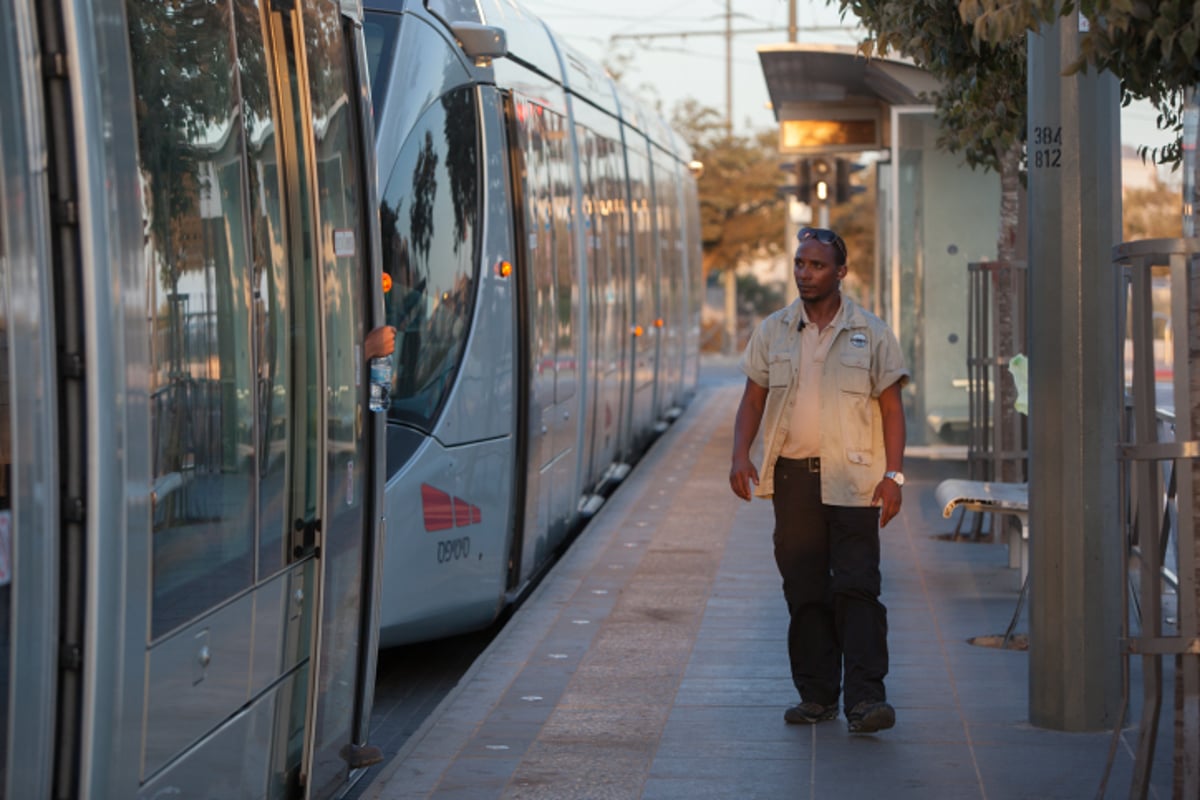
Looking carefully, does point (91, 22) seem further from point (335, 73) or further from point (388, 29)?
point (388, 29)

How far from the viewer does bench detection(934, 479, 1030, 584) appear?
974cm

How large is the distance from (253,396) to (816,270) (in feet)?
9.06

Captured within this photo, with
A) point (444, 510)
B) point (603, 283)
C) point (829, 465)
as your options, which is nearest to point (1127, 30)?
point (829, 465)

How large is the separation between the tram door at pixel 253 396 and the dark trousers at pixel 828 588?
1.75 metres

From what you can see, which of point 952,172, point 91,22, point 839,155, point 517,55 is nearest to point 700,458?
point 952,172

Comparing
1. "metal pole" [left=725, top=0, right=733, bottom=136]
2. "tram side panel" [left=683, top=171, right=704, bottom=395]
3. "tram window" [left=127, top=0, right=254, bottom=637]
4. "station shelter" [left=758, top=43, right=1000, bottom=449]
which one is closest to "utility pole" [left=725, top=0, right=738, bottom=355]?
"metal pole" [left=725, top=0, right=733, bottom=136]

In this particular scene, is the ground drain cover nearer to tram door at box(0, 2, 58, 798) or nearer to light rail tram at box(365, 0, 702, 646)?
light rail tram at box(365, 0, 702, 646)

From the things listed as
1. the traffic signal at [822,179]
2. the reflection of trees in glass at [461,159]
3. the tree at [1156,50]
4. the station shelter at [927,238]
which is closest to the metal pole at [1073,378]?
the tree at [1156,50]

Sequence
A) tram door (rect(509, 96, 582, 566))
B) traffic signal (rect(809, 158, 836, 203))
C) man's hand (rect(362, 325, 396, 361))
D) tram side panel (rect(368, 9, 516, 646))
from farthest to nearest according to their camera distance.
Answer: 1. traffic signal (rect(809, 158, 836, 203))
2. tram door (rect(509, 96, 582, 566))
3. tram side panel (rect(368, 9, 516, 646))
4. man's hand (rect(362, 325, 396, 361))

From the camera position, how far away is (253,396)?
4.94 m

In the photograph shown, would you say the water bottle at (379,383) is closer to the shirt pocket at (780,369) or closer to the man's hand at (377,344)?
the man's hand at (377,344)

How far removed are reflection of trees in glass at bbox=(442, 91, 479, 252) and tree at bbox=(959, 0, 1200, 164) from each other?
13.7ft

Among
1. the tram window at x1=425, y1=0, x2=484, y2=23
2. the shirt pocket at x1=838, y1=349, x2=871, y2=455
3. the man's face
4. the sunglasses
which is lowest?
the shirt pocket at x1=838, y1=349, x2=871, y2=455

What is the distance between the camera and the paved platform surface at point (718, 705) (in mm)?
6531
